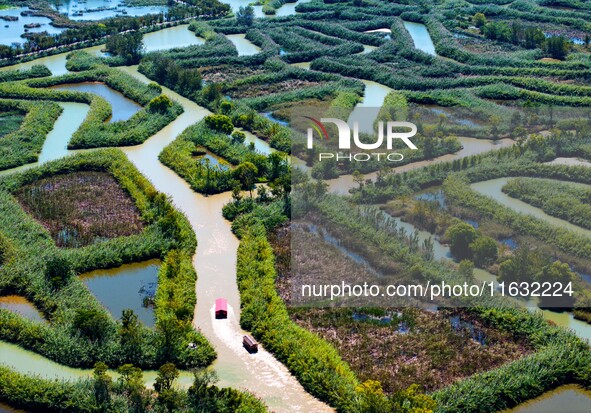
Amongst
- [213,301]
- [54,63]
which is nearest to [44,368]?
[213,301]

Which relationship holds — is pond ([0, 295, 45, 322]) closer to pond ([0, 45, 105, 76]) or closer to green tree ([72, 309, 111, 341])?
green tree ([72, 309, 111, 341])

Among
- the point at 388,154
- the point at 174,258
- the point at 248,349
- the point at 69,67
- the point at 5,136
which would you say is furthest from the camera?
the point at 69,67

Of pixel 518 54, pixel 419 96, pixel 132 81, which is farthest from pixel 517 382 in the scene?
pixel 518 54

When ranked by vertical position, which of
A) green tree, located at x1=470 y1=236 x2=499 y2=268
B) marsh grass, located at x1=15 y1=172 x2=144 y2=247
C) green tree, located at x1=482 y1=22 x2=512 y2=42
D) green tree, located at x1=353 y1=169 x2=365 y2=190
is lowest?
marsh grass, located at x1=15 y1=172 x2=144 y2=247

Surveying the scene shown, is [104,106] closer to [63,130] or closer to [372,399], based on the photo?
[63,130]

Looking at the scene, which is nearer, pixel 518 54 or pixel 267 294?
pixel 267 294

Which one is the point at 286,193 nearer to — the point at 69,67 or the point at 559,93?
the point at 559,93

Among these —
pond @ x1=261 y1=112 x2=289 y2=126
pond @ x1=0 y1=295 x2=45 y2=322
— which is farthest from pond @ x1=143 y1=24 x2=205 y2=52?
pond @ x1=0 y1=295 x2=45 y2=322
